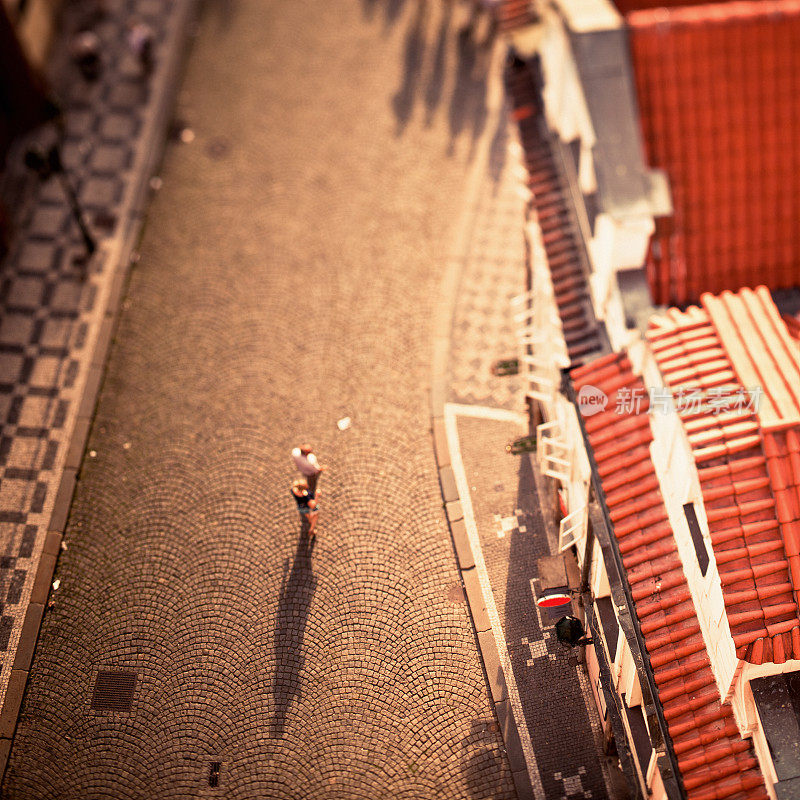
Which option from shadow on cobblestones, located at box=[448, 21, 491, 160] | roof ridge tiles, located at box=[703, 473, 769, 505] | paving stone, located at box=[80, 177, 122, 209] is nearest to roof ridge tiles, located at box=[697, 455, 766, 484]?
roof ridge tiles, located at box=[703, 473, 769, 505]

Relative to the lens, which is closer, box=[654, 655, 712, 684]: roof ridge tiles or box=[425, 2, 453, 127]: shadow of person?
box=[654, 655, 712, 684]: roof ridge tiles

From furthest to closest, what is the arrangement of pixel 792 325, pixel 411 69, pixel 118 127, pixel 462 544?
1. pixel 411 69
2. pixel 118 127
3. pixel 462 544
4. pixel 792 325

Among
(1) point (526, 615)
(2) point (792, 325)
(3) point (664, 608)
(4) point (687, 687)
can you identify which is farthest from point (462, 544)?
(2) point (792, 325)

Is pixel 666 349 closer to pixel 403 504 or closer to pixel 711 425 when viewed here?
pixel 711 425

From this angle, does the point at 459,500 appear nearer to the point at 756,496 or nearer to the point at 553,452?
the point at 553,452

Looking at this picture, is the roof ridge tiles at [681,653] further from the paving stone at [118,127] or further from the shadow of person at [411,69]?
the paving stone at [118,127]

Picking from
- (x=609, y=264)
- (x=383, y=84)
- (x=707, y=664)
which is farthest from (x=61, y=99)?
(x=707, y=664)

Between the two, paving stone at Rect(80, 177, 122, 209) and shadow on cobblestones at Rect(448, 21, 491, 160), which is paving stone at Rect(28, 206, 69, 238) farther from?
shadow on cobblestones at Rect(448, 21, 491, 160)
